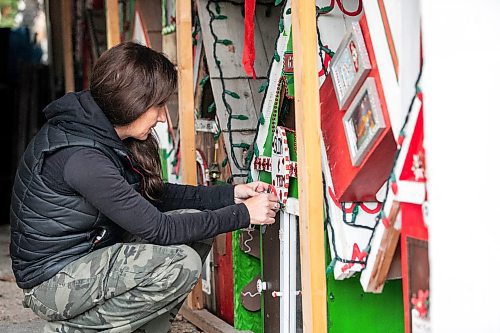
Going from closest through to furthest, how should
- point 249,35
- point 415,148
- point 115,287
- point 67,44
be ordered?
1. point 415,148
2. point 115,287
3. point 249,35
4. point 67,44

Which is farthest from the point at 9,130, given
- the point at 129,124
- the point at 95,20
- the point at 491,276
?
the point at 491,276

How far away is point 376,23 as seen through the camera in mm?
1990

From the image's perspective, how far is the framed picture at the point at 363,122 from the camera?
77.0 inches

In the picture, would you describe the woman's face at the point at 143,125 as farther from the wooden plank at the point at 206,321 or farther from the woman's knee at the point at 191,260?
the wooden plank at the point at 206,321

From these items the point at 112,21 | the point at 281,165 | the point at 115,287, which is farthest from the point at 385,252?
the point at 112,21

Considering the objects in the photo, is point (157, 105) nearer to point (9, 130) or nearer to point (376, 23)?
point (376, 23)

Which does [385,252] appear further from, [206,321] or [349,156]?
[206,321]

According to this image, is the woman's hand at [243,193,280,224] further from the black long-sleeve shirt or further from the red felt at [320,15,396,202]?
the red felt at [320,15,396,202]

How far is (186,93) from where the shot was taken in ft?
10.6

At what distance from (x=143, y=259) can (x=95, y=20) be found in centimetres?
370

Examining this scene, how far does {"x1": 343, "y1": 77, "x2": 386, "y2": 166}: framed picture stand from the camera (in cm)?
196

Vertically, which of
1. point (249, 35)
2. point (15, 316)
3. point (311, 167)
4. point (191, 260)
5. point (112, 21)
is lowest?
point (15, 316)

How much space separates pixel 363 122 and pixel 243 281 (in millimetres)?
1166

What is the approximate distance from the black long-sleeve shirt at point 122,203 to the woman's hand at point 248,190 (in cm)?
23
